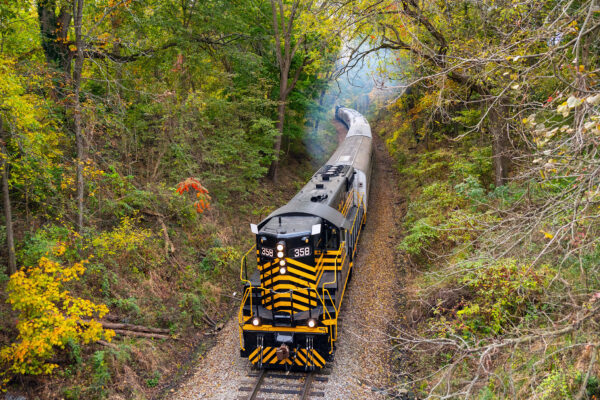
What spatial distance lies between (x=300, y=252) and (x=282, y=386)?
2971 millimetres

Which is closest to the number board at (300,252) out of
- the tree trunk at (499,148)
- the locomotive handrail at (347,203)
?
the locomotive handrail at (347,203)

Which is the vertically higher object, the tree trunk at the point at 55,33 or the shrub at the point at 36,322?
the tree trunk at the point at 55,33

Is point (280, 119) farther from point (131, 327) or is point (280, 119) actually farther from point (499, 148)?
point (131, 327)

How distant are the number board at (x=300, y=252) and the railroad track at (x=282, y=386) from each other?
107 inches

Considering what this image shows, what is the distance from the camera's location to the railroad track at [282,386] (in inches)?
305

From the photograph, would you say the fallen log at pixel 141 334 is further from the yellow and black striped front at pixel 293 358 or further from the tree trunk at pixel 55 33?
the tree trunk at pixel 55 33

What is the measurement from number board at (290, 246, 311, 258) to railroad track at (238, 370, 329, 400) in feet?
8.92

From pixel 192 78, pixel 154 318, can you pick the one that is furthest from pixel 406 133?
pixel 154 318

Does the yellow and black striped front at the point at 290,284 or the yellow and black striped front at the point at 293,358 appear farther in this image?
the yellow and black striped front at the point at 290,284

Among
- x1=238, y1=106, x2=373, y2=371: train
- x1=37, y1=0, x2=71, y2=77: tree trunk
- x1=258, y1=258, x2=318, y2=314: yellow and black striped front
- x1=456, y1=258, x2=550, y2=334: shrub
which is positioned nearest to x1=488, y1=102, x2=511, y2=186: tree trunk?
x1=456, y1=258, x2=550, y2=334: shrub

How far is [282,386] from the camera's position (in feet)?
26.6

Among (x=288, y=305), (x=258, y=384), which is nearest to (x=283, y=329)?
(x=288, y=305)

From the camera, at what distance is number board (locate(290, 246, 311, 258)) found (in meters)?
8.53

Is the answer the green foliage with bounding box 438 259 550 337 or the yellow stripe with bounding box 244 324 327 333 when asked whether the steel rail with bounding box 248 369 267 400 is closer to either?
the yellow stripe with bounding box 244 324 327 333
